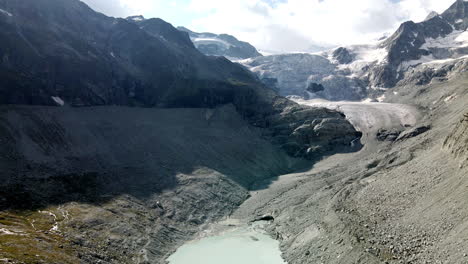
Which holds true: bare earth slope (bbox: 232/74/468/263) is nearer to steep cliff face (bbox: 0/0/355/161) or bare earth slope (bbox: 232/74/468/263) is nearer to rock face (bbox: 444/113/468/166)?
rock face (bbox: 444/113/468/166)

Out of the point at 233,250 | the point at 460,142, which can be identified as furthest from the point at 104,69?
the point at 460,142

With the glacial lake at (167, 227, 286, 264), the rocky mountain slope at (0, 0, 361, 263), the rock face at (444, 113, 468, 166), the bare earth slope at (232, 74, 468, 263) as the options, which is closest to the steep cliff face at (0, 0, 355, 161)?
the rocky mountain slope at (0, 0, 361, 263)

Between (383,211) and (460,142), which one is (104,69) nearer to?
(383,211)

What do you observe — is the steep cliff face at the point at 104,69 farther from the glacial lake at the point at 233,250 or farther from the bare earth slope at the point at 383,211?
the glacial lake at the point at 233,250

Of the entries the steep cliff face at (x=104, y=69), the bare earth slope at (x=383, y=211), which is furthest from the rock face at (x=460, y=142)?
the steep cliff face at (x=104, y=69)

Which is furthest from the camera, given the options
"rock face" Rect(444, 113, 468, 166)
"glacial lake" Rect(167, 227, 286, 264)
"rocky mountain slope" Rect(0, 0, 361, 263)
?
"rocky mountain slope" Rect(0, 0, 361, 263)

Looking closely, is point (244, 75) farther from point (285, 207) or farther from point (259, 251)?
point (259, 251)
